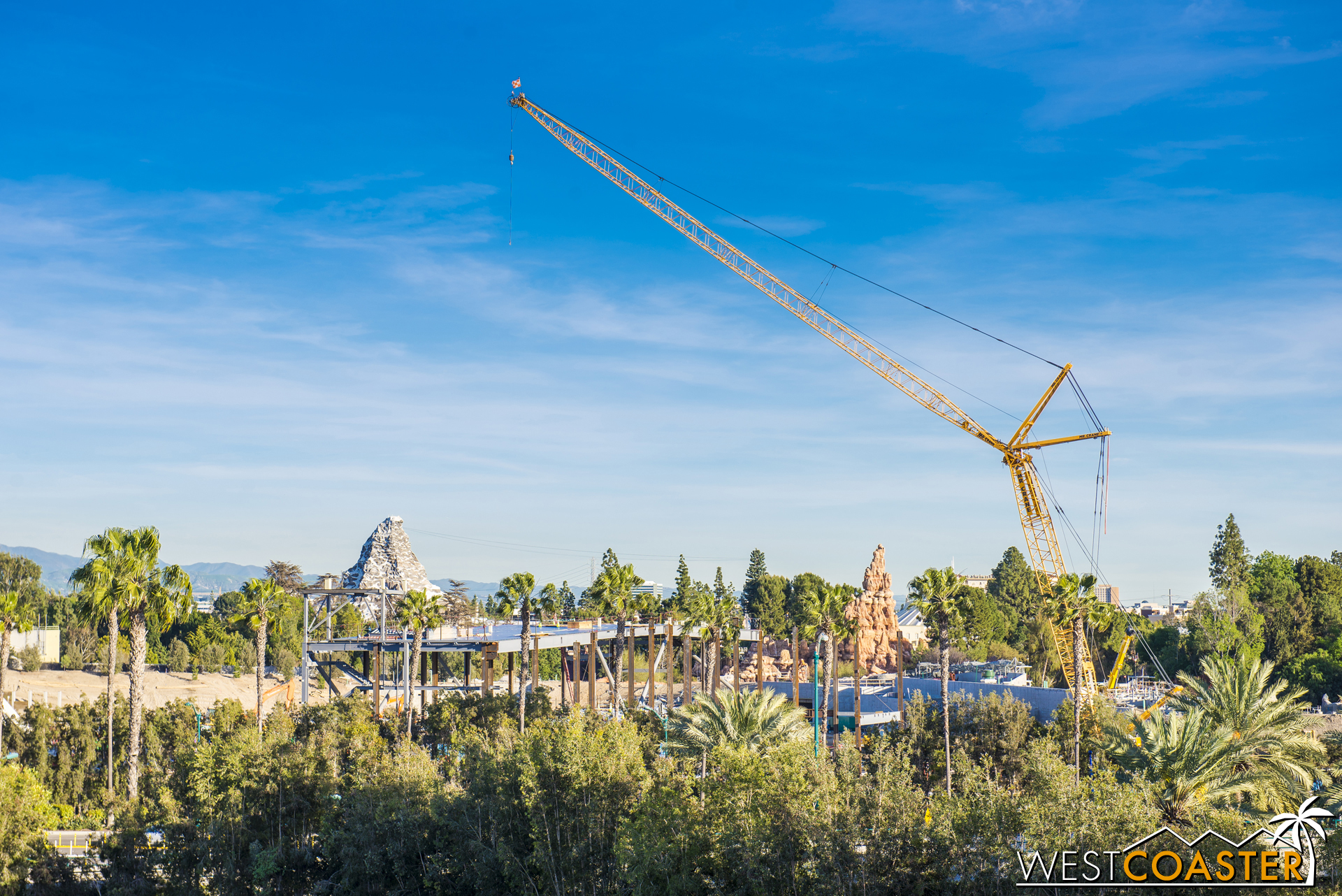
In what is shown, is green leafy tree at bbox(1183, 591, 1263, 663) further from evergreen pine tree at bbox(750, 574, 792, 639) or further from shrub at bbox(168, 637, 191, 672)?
shrub at bbox(168, 637, 191, 672)

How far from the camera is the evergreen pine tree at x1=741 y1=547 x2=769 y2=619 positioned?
167750 mm

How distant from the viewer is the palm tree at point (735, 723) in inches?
1646

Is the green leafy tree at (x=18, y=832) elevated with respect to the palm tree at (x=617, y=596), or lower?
lower

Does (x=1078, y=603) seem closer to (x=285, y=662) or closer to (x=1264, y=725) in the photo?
(x=1264, y=725)

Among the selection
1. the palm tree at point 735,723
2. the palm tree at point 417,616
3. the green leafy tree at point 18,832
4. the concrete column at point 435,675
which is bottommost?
the concrete column at point 435,675

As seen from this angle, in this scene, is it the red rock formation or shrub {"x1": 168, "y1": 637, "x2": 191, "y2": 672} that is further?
the red rock formation

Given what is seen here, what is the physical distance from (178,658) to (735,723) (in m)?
92.7

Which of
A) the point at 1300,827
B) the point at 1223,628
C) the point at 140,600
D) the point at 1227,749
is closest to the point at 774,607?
the point at 1223,628

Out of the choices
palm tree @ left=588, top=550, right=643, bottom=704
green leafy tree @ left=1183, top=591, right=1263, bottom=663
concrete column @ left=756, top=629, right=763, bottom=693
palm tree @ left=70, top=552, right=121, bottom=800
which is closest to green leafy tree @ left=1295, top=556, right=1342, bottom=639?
green leafy tree @ left=1183, top=591, right=1263, bottom=663

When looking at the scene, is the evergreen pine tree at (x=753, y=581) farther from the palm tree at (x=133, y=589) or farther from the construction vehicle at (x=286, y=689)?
the palm tree at (x=133, y=589)

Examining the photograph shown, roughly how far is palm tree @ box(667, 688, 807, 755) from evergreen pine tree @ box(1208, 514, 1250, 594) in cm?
11978

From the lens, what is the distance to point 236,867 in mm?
37219

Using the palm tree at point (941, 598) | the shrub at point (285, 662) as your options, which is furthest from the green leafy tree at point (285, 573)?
the palm tree at point (941, 598)

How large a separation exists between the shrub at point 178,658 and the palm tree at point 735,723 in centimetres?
8932
